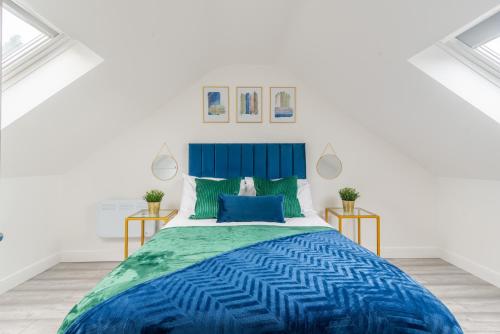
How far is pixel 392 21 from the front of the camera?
195 cm

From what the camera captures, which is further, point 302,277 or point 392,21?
point 392,21

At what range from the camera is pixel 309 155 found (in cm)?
356

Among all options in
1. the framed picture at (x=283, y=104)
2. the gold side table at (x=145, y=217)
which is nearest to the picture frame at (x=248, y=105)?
the framed picture at (x=283, y=104)

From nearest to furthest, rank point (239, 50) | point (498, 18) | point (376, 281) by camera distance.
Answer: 1. point (376, 281)
2. point (498, 18)
3. point (239, 50)

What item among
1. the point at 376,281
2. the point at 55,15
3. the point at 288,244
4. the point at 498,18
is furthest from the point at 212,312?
the point at 498,18

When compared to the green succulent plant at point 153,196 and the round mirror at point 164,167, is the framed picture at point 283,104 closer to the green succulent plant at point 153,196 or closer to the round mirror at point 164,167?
the round mirror at point 164,167

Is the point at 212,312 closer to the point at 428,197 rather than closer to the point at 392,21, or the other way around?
the point at 392,21

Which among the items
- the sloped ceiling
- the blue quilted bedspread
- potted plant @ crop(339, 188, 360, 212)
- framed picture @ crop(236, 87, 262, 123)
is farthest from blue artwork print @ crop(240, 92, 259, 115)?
the blue quilted bedspread

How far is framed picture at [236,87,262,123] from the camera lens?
3570mm

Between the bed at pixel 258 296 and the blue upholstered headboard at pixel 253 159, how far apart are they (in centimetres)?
175

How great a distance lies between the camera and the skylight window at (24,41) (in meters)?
2.00

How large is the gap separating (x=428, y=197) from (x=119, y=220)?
3.66m

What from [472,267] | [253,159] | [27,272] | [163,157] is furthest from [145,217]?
[472,267]

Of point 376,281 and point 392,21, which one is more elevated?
point 392,21
